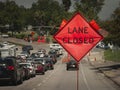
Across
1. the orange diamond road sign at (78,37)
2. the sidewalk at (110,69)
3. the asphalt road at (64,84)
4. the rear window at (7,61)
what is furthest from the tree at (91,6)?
the orange diamond road sign at (78,37)

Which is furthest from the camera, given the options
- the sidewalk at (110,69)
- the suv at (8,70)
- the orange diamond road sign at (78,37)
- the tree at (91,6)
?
the tree at (91,6)

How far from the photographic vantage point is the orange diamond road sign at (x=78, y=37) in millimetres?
15742

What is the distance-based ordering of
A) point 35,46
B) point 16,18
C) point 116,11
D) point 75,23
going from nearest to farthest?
point 75,23 < point 116,11 < point 35,46 < point 16,18

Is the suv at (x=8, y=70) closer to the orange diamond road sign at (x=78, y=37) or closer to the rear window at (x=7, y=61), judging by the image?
the rear window at (x=7, y=61)

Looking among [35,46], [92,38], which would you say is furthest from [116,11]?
[35,46]

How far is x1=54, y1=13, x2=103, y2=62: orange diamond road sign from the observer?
15.7 m

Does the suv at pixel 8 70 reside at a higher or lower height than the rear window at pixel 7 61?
lower

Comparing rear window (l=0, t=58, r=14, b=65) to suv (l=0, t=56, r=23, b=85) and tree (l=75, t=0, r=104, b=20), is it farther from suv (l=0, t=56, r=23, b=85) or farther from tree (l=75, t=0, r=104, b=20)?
tree (l=75, t=0, r=104, b=20)

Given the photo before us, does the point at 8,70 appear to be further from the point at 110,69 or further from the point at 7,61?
the point at 110,69

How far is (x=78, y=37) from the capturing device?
52.1 ft

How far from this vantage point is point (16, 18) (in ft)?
542

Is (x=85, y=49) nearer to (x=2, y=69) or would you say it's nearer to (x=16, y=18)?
(x=2, y=69)

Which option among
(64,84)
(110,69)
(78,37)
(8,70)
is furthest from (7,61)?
(110,69)

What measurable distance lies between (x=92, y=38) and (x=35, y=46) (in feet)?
416
